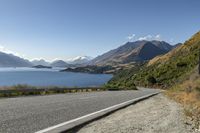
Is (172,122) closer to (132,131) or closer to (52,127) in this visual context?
(132,131)

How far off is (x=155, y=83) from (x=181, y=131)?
262 feet

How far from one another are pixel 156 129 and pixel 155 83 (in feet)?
262

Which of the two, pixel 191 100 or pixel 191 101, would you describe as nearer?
pixel 191 101

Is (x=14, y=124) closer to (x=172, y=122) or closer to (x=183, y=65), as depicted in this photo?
(x=172, y=122)

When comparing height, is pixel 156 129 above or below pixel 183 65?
below

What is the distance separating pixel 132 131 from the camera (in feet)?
28.3

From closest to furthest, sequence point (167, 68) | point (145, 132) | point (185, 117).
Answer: point (145, 132) → point (185, 117) → point (167, 68)

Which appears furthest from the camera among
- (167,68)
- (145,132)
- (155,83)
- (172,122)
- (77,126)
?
(167,68)

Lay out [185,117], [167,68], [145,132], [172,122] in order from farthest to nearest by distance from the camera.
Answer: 1. [167,68]
2. [185,117]
3. [172,122]
4. [145,132]

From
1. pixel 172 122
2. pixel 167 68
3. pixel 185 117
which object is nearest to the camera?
pixel 172 122

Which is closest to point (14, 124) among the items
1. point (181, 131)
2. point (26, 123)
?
point (26, 123)

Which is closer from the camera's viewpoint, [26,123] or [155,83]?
[26,123]

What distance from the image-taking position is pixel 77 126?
926 centimetres

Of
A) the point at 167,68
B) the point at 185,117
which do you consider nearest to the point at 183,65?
the point at 167,68
